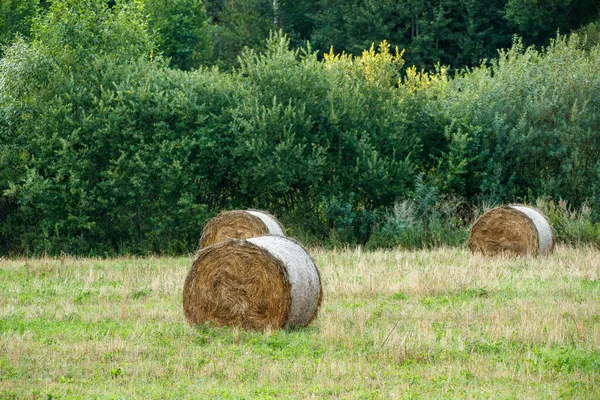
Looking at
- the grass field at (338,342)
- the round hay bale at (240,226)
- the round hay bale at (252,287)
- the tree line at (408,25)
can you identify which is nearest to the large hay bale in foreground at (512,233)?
the grass field at (338,342)

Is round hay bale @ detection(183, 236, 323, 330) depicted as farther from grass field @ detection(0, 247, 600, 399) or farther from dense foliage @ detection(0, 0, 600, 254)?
dense foliage @ detection(0, 0, 600, 254)

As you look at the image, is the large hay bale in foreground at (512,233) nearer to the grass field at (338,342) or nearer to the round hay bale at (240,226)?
the grass field at (338,342)

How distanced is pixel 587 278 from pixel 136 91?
12990 millimetres

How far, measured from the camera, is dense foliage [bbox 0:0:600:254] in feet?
79.5

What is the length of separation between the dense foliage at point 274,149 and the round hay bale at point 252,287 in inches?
458

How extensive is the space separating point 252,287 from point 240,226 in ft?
26.0

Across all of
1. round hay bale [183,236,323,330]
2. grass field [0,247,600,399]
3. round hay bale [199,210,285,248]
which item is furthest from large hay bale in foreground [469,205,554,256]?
round hay bale [183,236,323,330]

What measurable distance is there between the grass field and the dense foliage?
727cm

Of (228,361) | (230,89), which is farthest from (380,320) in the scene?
(230,89)

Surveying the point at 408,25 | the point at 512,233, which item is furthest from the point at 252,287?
the point at 408,25

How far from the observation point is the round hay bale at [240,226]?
1998cm

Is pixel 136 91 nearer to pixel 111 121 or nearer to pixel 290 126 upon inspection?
pixel 111 121

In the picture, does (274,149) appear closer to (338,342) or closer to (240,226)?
(240,226)

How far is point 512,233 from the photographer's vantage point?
20.4 meters
